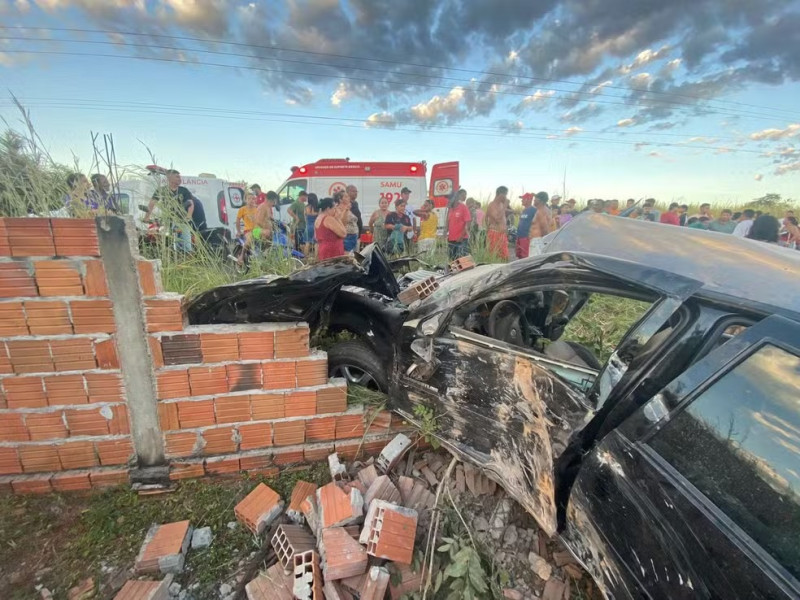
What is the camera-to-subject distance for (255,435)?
8.18 ft

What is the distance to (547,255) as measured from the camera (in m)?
2.00

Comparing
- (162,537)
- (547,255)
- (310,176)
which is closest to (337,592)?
(162,537)

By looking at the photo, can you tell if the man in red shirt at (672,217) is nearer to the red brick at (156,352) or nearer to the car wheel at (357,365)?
the car wheel at (357,365)

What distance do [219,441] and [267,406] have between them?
1.26 ft

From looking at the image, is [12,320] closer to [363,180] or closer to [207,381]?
[207,381]

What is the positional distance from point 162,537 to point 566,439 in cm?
216

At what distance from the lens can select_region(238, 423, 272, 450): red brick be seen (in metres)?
2.47

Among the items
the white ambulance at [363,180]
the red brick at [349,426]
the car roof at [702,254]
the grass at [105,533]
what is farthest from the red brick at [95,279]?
the white ambulance at [363,180]

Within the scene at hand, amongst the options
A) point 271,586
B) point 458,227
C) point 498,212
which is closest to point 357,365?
point 271,586

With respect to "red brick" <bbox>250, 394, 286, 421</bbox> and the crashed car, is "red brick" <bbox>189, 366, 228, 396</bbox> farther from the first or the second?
the crashed car

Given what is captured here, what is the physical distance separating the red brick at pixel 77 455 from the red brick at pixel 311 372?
1.29 metres

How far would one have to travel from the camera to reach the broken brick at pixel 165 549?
1912mm

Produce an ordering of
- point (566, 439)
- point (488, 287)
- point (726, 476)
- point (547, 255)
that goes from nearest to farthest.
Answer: point (726, 476) < point (566, 439) < point (547, 255) < point (488, 287)

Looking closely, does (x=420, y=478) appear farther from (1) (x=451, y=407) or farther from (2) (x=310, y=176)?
(2) (x=310, y=176)
